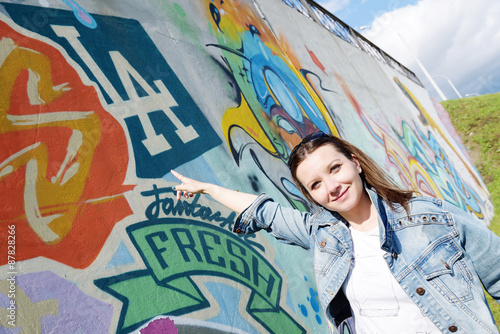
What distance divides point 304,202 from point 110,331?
2.32 m

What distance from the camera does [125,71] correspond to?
9.15 feet

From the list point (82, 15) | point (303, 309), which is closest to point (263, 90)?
point (82, 15)

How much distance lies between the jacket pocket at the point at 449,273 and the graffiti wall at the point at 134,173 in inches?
49.5

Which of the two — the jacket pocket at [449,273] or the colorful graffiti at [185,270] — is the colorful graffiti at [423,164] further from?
the jacket pocket at [449,273]

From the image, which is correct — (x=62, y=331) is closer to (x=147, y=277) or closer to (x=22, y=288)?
(x=22, y=288)

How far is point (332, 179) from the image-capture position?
5.30ft

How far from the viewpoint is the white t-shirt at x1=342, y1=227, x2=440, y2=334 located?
1480 mm

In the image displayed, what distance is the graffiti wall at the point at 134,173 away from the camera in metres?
1.88

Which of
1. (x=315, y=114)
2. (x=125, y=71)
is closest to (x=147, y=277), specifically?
(x=125, y=71)

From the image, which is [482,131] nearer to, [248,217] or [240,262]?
[240,262]

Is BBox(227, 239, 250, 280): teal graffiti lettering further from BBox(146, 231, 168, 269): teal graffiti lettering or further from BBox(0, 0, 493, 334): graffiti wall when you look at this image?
BBox(146, 231, 168, 269): teal graffiti lettering

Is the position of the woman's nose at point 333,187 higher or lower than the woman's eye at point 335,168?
lower

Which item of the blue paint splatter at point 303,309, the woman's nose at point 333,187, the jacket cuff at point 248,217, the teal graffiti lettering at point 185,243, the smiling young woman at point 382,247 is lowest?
the blue paint splatter at point 303,309

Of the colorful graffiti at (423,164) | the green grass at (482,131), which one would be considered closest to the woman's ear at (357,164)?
the colorful graffiti at (423,164)
